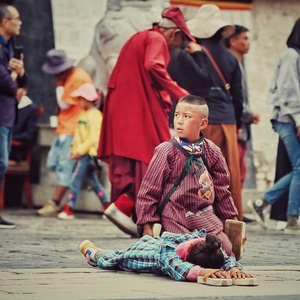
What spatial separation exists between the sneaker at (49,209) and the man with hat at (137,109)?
3672 millimetres

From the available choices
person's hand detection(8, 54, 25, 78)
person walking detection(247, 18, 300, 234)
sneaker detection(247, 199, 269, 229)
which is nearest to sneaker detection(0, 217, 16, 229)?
person's hand detection(8, 54, 25, 78)

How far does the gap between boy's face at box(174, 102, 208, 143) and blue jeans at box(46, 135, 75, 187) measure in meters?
7.10

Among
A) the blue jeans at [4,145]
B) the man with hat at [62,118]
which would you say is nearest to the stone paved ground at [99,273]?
the blue jeans at [4,145]

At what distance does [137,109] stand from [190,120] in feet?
10.6

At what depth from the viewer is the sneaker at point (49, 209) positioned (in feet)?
50.1

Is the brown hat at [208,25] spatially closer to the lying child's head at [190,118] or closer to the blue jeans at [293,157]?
the blue jeans at [293,157]

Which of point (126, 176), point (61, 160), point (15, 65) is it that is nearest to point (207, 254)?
point (126, 176)

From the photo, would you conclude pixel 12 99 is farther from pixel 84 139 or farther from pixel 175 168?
pixel 175 168

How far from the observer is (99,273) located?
785 cm

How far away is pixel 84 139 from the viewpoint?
14977mm

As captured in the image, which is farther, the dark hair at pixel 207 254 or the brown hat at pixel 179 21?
the brown hat at pixel 179 21

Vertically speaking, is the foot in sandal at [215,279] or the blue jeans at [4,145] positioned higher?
the blue jeans at [4,145]

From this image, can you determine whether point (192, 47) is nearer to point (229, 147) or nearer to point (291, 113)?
point (229, 147)

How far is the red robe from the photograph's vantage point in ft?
37.3
